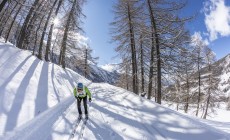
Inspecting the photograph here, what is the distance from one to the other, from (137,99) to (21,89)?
264 inches

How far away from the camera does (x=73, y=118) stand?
988 centimetres

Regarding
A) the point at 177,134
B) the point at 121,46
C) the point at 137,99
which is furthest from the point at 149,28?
the point at 177,134

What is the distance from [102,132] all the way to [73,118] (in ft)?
6.29

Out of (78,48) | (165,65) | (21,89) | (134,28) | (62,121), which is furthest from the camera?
(78,48)

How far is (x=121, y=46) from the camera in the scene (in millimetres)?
25188

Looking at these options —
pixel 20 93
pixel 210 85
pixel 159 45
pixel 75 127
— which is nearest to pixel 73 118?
pixel 75 127

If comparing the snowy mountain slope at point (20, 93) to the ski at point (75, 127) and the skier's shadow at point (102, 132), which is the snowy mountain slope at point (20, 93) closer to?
the ski at point (75, 127)

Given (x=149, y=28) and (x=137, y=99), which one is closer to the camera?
(x=137, y=99)

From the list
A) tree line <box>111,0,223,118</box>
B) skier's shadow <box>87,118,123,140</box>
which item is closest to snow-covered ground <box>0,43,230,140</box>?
skier's shadow <box>87,118,123,140</box>

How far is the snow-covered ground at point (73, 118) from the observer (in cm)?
806

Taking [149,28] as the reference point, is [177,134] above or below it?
below

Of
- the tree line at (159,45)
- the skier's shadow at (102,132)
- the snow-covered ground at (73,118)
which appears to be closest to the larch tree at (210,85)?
the tree line at (159,45)

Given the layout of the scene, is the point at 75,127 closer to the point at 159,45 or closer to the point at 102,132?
the point at 102,132

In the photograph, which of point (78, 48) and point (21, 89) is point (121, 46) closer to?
point (78, 48)
